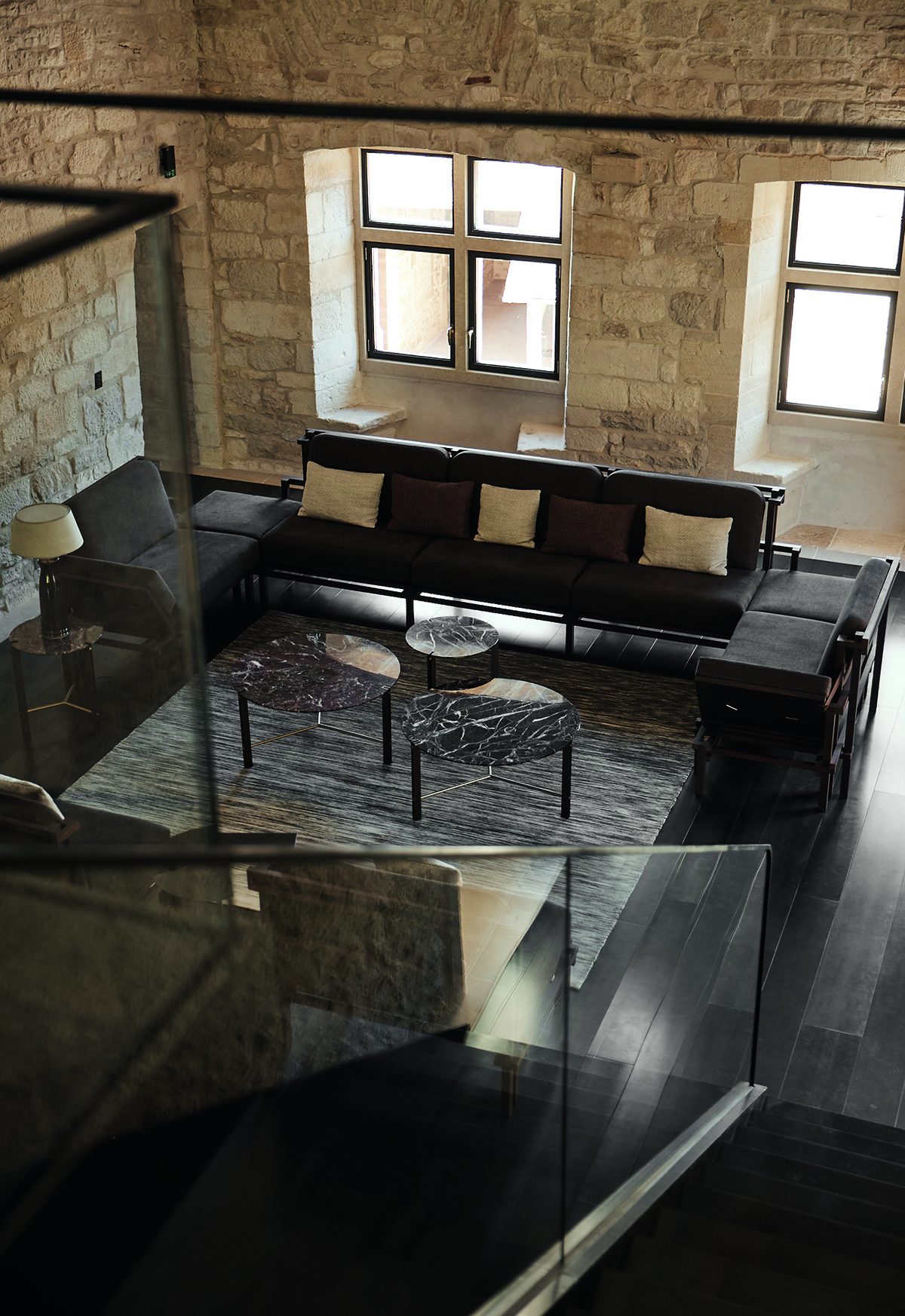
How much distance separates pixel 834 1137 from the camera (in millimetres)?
4176

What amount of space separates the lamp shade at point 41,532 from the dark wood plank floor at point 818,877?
299mm

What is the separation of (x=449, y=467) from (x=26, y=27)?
3.22 m

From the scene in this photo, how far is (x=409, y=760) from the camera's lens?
6625mm

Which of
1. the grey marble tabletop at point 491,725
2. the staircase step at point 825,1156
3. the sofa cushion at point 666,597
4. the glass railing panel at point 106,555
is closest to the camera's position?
the glass railing panel at point 106,555

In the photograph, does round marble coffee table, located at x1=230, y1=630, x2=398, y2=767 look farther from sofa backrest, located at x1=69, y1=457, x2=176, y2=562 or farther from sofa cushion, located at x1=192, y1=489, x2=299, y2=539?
sofa backrest, located at x1=69, y1=457, x2=176, y2=562

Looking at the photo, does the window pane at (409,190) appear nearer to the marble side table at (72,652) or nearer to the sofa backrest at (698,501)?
the sofa backrest at (698,501)

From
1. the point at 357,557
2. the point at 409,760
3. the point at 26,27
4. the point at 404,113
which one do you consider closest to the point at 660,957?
the point at 404,113

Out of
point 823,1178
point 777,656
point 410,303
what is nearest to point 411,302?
point 410,303

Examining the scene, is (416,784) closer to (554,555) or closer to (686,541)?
(554,555)

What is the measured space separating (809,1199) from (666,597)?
13.0ft

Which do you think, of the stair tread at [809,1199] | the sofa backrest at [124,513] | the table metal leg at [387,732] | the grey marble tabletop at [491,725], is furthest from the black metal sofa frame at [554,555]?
the sofa backrest at [124,513]

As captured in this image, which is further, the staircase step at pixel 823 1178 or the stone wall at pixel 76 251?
the staircase step at pixel 823 1178

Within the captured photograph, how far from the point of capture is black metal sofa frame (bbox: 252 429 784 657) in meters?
7.20

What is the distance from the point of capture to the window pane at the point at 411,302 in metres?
9.52
